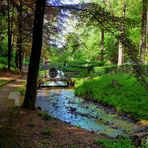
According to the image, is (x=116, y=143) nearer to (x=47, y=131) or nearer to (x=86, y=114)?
(x=47, y=131)

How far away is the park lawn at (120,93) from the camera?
20172mm

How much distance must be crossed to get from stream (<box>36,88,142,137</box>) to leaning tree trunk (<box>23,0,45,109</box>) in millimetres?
2497

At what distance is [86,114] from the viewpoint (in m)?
19.4

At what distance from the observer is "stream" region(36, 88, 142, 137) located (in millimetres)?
16234

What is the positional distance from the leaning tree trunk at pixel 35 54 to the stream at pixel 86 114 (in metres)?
2.50

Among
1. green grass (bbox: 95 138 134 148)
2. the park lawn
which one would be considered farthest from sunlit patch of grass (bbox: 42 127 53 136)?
the park lawn

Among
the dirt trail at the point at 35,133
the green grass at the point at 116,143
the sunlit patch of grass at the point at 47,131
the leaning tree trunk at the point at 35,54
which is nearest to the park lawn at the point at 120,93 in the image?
the leaning tree trunk at the point at 35,54

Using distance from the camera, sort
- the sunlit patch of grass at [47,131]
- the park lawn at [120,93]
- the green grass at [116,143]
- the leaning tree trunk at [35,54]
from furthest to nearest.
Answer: the park lawn at [120,93], the leaning tree trunk at [35,54], the sunlit patch of grass at [47,131], the green grass at [116,143]

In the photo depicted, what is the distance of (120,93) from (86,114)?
16.7 feet

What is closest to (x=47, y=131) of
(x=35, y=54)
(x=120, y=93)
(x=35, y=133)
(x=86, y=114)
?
(x=35, y=133)

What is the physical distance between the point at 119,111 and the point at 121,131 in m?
4.74

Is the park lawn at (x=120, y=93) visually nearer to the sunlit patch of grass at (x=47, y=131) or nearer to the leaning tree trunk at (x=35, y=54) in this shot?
the leaning tree trunk at (x=35, y=54)

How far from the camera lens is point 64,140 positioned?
11.2m

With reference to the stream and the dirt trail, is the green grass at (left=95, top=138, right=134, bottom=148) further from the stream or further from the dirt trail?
the stream
